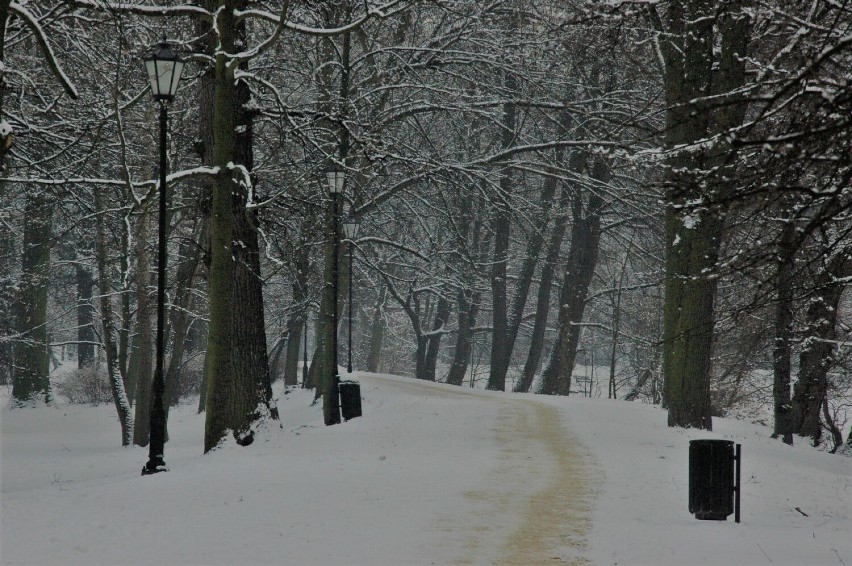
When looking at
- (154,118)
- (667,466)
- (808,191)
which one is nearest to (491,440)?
(667,466)

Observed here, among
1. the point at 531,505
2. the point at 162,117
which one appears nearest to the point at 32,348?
the point at 162,117

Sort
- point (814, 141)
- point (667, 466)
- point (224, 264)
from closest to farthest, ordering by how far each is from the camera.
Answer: point (814, 141) < point (667, 466) < point (224, 264)

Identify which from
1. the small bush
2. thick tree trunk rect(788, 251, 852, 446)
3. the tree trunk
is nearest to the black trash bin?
the tree trunk

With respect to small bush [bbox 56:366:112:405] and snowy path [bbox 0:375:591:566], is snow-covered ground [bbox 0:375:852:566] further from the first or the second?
small bush [bbox 56:366:112:405]

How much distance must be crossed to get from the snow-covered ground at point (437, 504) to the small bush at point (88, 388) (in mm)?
18029

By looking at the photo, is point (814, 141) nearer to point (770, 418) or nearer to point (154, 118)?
point (154, 118)

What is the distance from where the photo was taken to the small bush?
35188 millimetres

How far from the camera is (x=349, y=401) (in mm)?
19578

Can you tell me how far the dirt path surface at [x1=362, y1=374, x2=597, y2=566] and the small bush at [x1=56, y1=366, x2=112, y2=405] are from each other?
75.4 feet

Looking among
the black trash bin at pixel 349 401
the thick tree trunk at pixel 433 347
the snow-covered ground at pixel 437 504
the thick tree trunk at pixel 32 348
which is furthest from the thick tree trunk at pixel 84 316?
the snow-covered ground at pixel 437 504

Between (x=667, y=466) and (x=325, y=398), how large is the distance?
31.2ft

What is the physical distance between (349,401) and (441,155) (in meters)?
7.35

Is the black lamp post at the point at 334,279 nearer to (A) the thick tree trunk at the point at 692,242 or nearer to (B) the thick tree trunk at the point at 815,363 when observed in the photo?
(A) the thick tree trunk at the point at 692,242

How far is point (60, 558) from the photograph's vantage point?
23.1 feet
